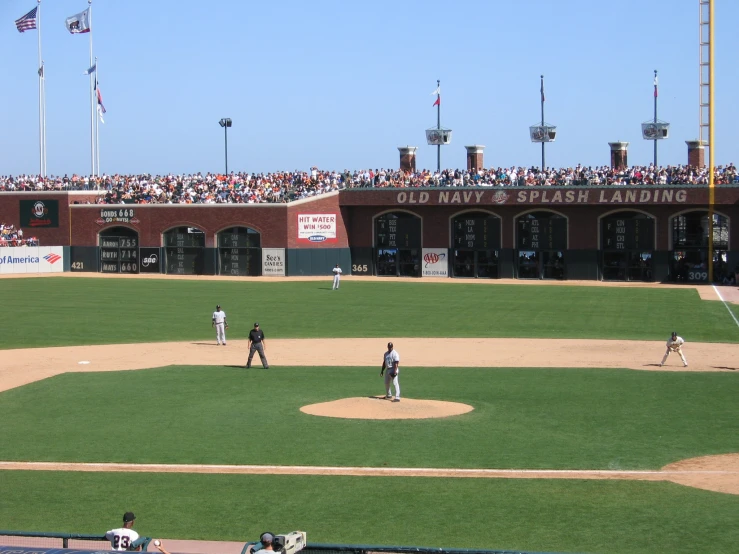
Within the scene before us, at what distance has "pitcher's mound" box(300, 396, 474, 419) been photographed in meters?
23.6

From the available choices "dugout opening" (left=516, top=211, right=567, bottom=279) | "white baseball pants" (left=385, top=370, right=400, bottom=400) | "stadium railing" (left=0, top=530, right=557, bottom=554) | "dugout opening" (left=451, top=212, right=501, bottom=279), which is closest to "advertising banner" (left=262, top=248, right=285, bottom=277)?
"dugout opening" (left=451, top=212, right=501, bottom=279)

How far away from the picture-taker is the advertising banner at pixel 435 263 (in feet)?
213

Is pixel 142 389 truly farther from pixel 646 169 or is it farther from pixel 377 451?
pixel 646 169

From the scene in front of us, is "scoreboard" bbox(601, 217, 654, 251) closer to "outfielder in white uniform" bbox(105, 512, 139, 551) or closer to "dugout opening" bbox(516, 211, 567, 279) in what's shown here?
"dugout opening" bbox(516, 211, 567, 279)

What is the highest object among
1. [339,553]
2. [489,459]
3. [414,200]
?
[414,200]

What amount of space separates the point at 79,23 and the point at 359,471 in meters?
59.1

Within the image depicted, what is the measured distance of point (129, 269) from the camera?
6906 cm

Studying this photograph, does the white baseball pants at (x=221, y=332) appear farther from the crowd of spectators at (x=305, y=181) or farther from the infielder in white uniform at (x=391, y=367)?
the crowd of spectators at (x=305, y=181)

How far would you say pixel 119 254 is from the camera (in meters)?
69.4

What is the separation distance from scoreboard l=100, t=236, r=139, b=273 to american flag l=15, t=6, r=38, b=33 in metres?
→ 14.9

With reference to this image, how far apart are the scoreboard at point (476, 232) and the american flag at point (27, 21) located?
3036cm

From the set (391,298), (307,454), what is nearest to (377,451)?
(307,454)

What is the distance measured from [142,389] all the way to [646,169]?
43.2 meters

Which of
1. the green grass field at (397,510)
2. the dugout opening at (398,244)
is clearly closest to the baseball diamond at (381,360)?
the green grass field at (397,510)
